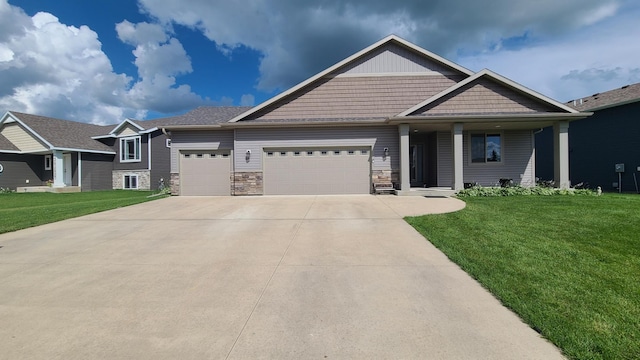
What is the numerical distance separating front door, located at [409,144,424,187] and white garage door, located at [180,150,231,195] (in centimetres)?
948

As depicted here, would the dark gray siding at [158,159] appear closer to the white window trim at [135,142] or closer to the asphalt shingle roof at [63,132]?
the white window trim at [135,142]

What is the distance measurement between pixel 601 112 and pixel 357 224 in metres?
19.0

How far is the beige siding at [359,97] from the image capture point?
15.3 metres

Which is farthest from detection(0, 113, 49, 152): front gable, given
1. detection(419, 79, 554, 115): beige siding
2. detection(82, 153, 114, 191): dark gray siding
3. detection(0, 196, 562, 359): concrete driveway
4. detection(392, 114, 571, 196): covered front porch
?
detection(419, 79, 554, 115): beige siding

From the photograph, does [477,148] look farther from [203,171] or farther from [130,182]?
[130,182]

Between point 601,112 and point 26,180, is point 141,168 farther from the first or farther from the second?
point 601,112

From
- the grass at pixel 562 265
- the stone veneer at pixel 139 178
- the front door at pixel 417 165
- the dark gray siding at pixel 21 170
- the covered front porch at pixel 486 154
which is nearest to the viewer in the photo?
the grass at pixel 562 265

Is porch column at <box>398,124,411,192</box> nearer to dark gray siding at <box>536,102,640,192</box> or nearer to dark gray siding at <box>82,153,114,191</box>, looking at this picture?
dark gray siding at <box>536,102,640,192</box>

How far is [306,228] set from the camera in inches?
290

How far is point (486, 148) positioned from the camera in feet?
50.1

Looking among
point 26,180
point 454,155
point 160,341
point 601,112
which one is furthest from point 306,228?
point 26,180

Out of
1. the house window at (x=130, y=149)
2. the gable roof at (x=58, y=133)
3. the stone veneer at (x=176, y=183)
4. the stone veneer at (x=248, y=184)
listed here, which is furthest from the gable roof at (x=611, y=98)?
the gable roof at (x=58, y=133)

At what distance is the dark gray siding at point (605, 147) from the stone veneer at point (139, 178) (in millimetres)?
27865

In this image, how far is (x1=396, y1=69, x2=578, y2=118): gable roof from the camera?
13.2 metres
